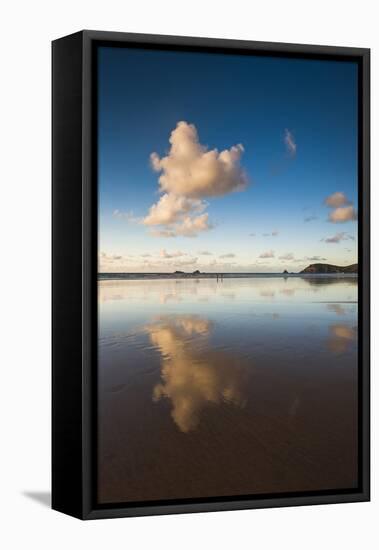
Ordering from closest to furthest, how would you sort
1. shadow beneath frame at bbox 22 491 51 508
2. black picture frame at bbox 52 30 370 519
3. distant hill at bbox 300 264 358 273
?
black picture frame at bbox 52 30 370 519, shadow beneath frame at bbox 22 491 51 508, distant hill at bbox 300 264 358 273

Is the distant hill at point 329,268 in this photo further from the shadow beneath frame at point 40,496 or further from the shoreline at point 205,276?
the shadow beneath frame at point 40,496

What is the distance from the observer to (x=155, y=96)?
18.2 ft

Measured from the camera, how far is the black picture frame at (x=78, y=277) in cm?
527

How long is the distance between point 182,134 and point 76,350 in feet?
5.62

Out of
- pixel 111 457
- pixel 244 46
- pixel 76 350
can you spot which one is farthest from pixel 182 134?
pixel 111 457

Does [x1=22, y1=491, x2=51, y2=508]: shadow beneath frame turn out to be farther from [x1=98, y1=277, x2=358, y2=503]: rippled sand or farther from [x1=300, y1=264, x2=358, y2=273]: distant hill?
[x1=300, y1=264, x2=358, y2=273]: distant hill

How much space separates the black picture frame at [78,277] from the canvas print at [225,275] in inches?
3.0

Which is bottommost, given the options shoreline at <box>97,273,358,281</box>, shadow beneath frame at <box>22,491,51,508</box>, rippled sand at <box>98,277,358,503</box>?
shadow beneath frame at <box>22,491,51,508</box>

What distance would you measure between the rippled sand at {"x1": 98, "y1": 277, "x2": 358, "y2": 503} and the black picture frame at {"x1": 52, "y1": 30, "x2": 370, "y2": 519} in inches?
3.8

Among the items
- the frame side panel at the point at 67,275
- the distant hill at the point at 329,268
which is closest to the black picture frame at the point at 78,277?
the frame side panel at the point at 67,275

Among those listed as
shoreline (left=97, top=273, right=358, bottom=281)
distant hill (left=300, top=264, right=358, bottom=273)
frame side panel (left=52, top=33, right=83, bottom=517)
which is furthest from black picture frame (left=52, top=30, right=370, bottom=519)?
distant hill (left=300, top=264, right=358, bottom=273)

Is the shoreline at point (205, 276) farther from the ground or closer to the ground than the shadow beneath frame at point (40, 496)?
farther from the ground

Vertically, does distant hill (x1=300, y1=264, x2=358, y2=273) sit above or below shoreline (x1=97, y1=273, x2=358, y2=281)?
above

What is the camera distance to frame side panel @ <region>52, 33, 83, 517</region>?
17.4 ft
